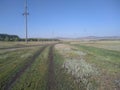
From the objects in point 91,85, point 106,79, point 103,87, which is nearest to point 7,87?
point 91,85

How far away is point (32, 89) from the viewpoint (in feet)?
28.8

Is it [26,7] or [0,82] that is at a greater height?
[26,7]

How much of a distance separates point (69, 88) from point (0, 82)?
191 inches

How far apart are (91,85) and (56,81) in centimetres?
243

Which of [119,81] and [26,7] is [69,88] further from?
[26,7]

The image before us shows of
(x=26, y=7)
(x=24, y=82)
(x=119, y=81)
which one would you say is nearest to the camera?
(x=24, y=82)

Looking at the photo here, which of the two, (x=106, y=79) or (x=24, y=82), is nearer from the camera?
(x=24, y=82)

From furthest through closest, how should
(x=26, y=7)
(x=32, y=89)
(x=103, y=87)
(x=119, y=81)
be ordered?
(x=26, y=7)
(x=119, y=81)
(x=103, y=87)
(x=32, y=89)

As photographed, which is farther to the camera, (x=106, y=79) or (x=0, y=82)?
(x=106, y=79)

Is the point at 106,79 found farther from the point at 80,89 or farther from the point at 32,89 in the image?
the point at 32,89

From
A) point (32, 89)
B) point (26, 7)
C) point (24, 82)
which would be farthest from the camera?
point (26, 7)

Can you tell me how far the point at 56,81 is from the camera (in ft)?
34.2

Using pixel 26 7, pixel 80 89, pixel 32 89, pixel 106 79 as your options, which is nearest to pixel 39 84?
pixel 32 89

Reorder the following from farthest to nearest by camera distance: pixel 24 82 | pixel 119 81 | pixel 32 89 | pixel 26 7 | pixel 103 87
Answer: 1. pixel 26 7
2. pixel 119 81
3. pixel 24 82
4. pixel 103 87
5. pixel 32 89
